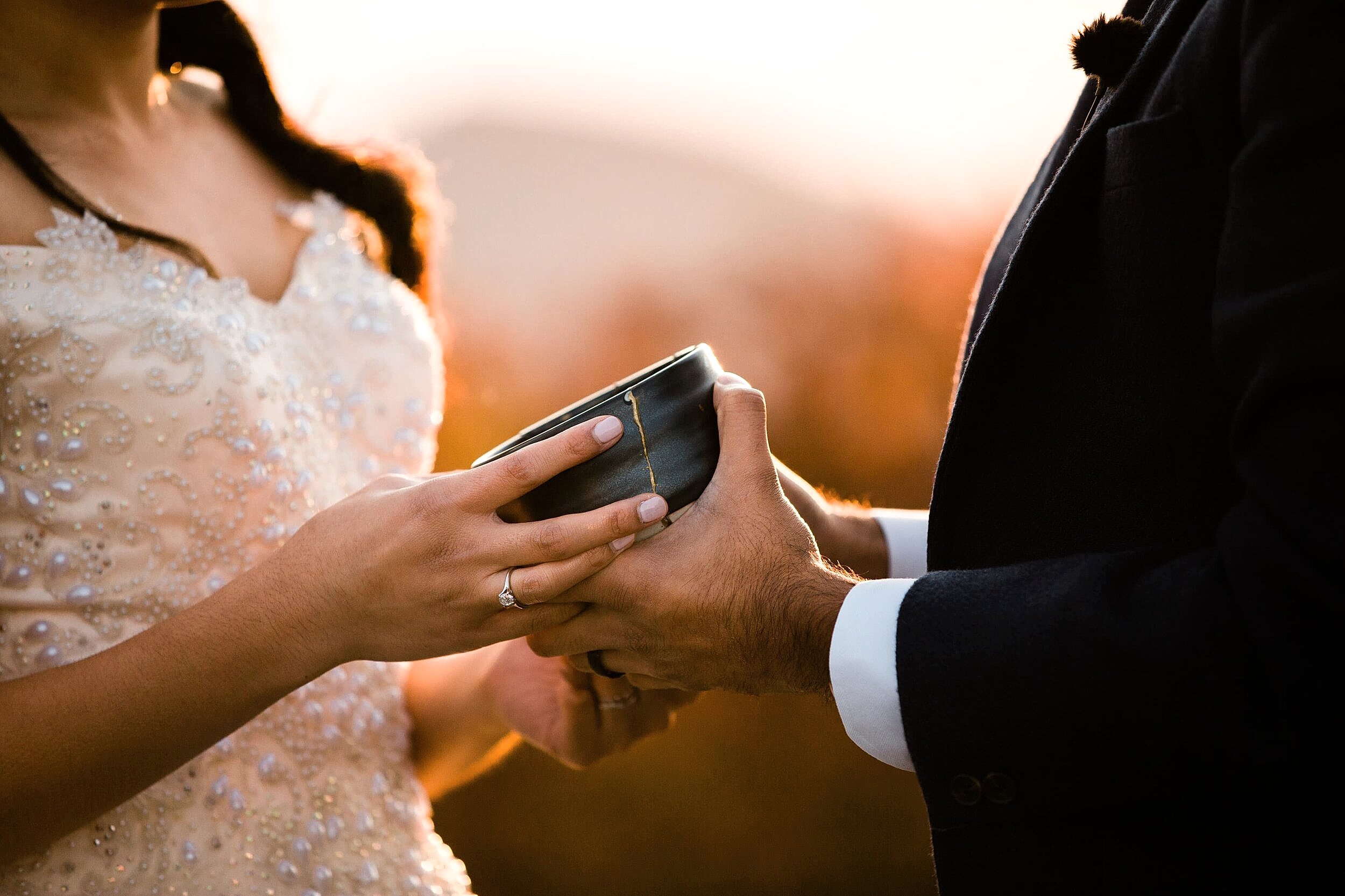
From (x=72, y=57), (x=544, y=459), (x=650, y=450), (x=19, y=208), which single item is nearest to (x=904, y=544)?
(x=650, y=450)

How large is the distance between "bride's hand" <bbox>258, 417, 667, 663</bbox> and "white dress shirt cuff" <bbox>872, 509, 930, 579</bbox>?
1.99 ft

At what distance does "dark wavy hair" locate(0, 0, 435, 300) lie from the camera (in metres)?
1.72

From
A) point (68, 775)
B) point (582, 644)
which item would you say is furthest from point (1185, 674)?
point (68, 775)

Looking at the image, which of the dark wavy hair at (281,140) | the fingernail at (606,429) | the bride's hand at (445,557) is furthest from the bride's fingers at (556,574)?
the dark wavy hair at (281,140)

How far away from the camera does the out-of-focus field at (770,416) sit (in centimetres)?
397

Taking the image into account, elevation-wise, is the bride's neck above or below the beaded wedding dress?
above

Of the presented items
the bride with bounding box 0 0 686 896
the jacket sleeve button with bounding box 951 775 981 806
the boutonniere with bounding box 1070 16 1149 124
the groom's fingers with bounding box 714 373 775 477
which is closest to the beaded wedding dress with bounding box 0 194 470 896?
the bride with bounding box 0 0 686 896

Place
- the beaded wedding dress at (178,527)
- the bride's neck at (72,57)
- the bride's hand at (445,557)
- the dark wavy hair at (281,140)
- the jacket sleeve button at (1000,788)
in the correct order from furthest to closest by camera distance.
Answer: the dark wavy hair at (281,140) → the bride's neck at (72,57) → the beaded wedding dress at (178,527) → the bride's hand at (445,557) → the jacket sleeve button at (1000,788)

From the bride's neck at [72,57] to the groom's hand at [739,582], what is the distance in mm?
1126

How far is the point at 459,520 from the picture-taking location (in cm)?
99

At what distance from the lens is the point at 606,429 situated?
3.10ft

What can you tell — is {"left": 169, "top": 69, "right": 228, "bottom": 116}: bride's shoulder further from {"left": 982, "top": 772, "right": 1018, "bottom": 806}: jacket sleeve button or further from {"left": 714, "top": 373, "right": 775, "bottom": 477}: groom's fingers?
{"left": 982, "top": 772, "right": 1018, "bottom": 806}: jacket sleeve button

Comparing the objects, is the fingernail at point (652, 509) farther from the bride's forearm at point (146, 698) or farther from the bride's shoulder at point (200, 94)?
the bride's shoulder at point (200, 94)

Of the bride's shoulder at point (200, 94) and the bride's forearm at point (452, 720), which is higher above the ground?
the bride's shoulder at point (200, 94)
